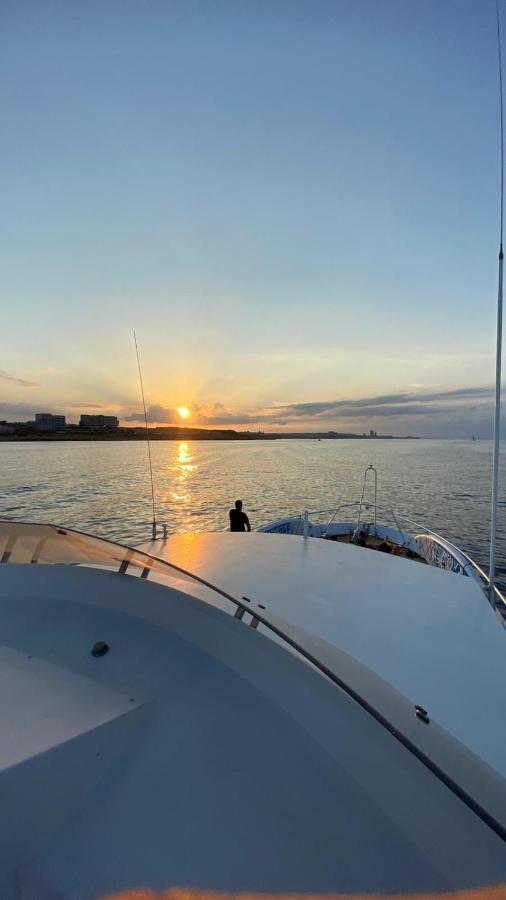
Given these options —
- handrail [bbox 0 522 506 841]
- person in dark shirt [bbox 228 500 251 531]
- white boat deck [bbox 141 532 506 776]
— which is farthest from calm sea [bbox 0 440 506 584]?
handrail [bbox 0 522 506 841]

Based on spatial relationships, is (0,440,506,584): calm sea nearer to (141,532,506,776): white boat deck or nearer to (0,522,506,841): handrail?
(141,532,506,776): white boat deck

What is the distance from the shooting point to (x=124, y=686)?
6.37ft

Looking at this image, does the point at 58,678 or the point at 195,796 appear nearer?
the point at 195,796

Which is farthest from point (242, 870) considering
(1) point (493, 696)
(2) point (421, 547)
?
(2) point (421, 547)

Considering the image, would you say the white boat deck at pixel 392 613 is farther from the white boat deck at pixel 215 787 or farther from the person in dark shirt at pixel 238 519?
the person in dark shirt at pixel 238 519

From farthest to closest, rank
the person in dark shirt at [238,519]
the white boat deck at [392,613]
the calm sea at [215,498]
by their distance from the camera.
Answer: the calm sea at [215,498]
the person in dark shirt at [238,519]
the white boat deck at [392,613]

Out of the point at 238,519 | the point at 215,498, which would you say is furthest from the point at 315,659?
the point at 215,498

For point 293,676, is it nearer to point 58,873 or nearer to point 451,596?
point 58,873

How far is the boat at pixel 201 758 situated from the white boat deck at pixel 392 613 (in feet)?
1.45

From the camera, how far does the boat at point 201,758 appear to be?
1.26 meters

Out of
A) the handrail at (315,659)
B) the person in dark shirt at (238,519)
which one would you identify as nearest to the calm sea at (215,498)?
the person in dark shirt at (238,519)

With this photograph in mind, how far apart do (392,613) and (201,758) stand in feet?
12.8

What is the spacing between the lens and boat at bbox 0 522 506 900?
1.26 m

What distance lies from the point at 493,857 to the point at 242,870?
2.56ft
